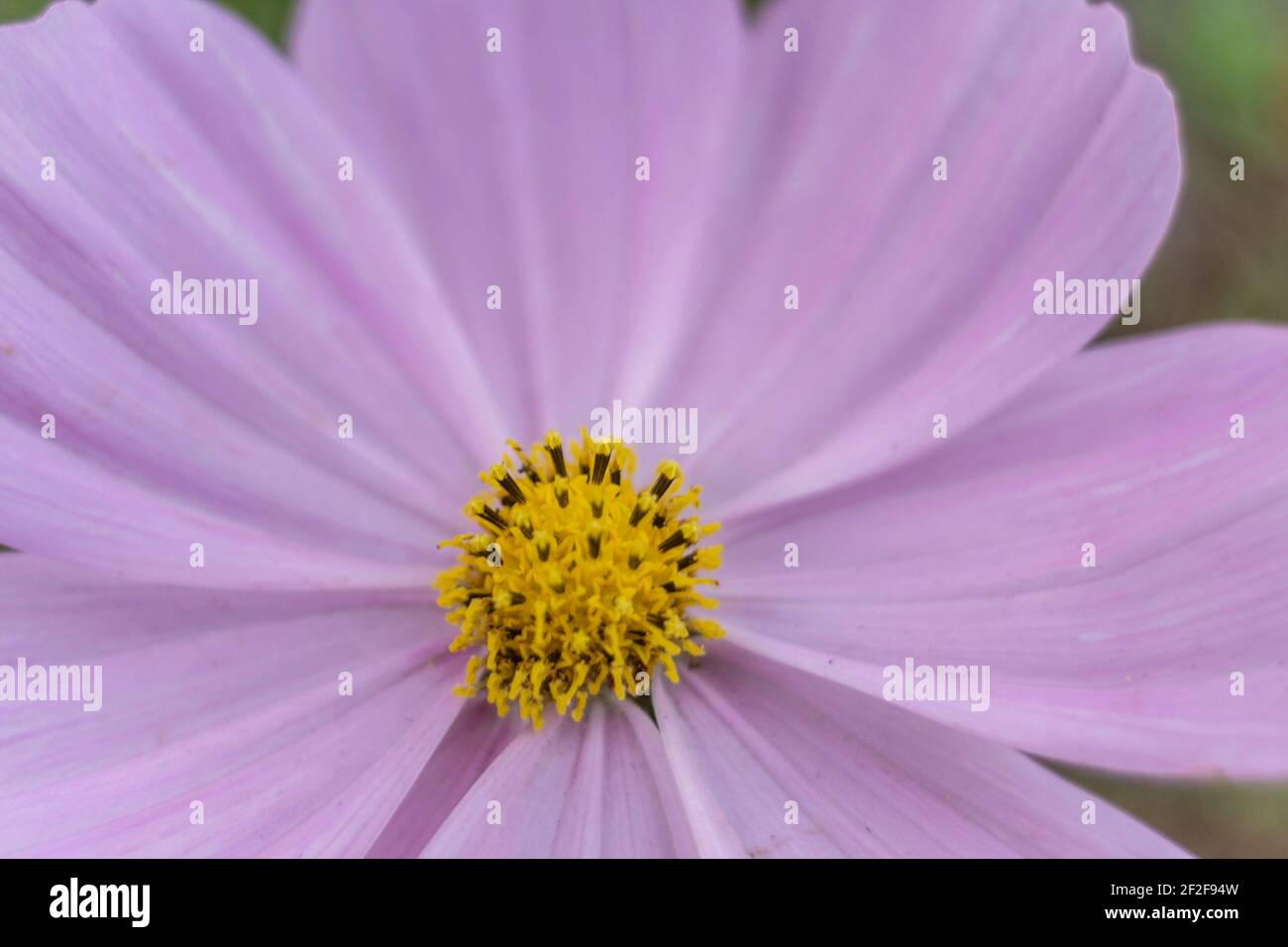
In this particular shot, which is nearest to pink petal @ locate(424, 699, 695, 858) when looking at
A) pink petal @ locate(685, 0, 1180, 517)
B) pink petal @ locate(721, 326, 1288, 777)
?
pink petal @ locate(721, 326, 1288, 777)

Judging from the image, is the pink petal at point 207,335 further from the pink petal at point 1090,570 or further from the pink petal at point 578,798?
the pink petal at point 1090,570

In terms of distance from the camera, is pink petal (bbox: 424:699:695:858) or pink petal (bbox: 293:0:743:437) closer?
pink petal (bbox: 424:699:695:858)

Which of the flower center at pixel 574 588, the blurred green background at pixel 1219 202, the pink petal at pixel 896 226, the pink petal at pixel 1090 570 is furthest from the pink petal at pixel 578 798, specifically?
the blurred green background at pixel 1219 202

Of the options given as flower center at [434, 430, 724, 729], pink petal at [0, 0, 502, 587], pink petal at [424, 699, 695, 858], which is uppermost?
pink petal at [0, 0, 502, 587]

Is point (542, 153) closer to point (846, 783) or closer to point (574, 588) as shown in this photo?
point (574, 588)

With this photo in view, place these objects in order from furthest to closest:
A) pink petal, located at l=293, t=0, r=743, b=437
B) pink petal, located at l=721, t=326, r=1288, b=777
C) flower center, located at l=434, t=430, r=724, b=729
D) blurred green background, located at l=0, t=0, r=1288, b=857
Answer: blurred green background, located at l=0, t=0, r=1288, b=857 < pink petal, located at l=293, t=0, r=743, b=437 < flower center, located at l=434, t=430, r=724, b=729 < pink petal, located at l=721, t=326, r=1288, b=777

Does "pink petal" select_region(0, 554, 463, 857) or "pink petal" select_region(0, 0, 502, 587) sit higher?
"pink petal" select_region(0, 0, 502, 587)

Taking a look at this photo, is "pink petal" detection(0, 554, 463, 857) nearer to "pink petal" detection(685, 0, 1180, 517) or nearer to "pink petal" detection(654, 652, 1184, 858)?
"pink petal" detection(654, 652, 1184, 858)

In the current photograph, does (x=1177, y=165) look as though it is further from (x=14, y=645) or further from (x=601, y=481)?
(x=14, y=645)
